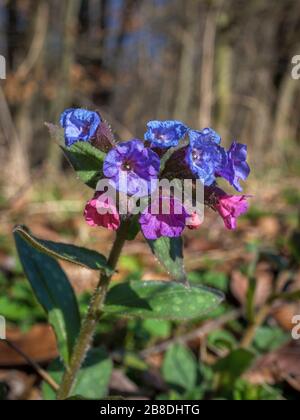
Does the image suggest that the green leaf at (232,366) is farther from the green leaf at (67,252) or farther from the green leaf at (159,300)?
the green leaf at (67,252)

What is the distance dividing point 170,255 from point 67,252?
247 millimetres

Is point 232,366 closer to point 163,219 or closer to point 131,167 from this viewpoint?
point 163,219

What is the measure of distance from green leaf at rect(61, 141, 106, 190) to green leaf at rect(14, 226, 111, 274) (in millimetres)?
163

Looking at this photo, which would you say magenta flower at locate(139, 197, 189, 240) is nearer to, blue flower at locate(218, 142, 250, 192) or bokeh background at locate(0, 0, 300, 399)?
blue flower at locate(218, 142, 250, 192)

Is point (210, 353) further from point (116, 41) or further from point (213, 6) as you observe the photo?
point (116, 41)

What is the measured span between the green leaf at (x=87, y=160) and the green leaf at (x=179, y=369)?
995mm

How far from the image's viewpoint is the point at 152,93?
41.3 ft

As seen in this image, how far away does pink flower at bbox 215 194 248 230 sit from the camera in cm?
126

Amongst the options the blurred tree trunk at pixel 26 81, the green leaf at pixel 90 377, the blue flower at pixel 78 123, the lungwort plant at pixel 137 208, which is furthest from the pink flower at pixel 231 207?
the blurred tree trunk at pixel 26 81

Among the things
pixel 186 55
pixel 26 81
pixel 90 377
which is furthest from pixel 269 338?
pixel 186 55

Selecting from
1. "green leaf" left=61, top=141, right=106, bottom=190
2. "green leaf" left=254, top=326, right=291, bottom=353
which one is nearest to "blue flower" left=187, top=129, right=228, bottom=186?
"green leaf" left=61, top=141, right=106, bottom=190

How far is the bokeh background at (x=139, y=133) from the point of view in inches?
83.0
